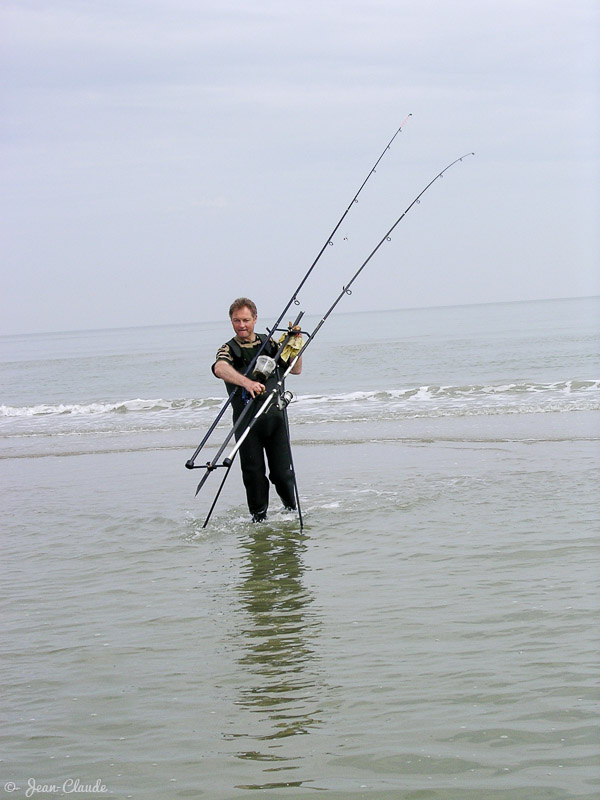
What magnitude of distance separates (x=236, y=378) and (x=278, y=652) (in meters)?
2.68

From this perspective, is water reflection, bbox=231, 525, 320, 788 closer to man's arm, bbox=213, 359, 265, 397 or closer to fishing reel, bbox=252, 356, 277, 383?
man's arm, bbox=213, 359, 265, 397

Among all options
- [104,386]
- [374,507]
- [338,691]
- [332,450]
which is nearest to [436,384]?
[332,450]

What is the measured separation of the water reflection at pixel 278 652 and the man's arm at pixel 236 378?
1.08 m

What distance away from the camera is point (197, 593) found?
16.9 ft

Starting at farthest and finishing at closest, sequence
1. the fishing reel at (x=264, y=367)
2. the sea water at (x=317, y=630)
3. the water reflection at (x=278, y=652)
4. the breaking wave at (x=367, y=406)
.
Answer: the breaking wave at (x=367, y=406), the fishing reel at (x=264, y=367), the water reflection at (x=278, y=652), the sea water at (x=317, y=630)

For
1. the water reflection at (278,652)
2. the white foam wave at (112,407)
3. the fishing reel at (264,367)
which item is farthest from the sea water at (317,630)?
the white foam wave at (112,407)

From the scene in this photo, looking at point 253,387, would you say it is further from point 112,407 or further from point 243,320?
point 112,407

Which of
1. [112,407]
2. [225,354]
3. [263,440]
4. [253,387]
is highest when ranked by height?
[225,354]

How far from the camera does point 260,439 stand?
6.80m

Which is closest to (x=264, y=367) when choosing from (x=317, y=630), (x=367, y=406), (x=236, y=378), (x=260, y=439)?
(x=236, y=378)

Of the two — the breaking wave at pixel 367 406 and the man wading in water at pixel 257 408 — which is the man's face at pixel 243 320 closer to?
the man wading in water at pixel 257 408

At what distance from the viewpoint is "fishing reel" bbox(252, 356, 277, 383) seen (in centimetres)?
643

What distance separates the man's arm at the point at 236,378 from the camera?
→ 627 cm

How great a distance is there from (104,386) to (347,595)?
24076 mm
